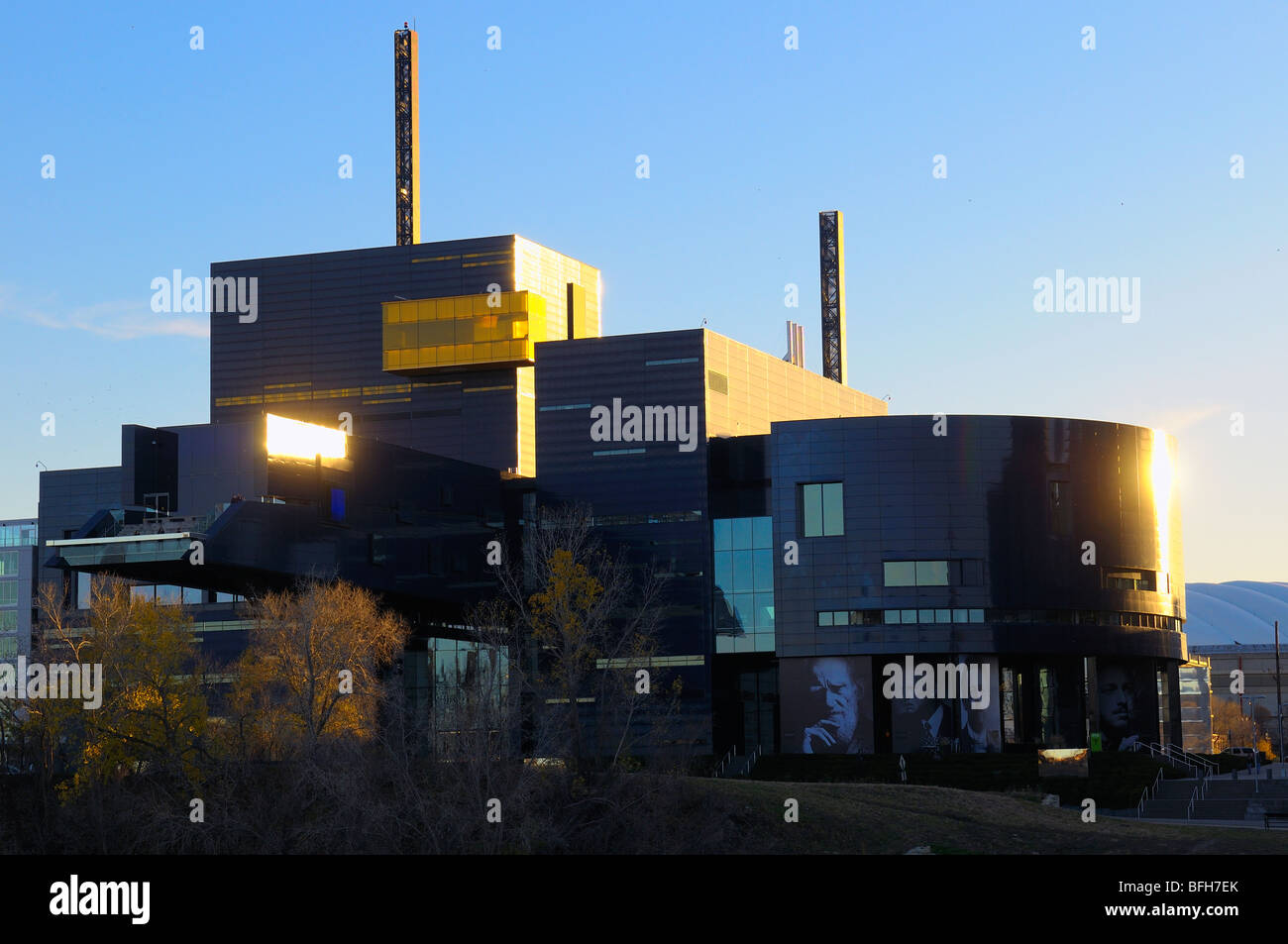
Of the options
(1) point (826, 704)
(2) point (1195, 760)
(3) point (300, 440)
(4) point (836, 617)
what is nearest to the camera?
(3) point (300, 440)

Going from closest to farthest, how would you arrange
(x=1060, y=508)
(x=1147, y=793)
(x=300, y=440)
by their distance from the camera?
(x=1147, y=793)
(x=300, y=440)
(x=1060, y=508)

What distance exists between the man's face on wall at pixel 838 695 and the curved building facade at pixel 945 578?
0.09 metres

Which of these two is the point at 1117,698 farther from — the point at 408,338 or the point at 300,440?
the point at 408,338

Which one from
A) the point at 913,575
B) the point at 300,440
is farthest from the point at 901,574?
the point at 300,440

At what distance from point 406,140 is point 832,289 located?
49.8 metres

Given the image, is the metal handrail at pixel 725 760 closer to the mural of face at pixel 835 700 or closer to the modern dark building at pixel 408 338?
the mural of face at pixel 835 700

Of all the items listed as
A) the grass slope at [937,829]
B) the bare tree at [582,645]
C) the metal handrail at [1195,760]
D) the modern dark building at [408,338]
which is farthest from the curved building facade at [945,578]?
the modern dark building at [408,338]

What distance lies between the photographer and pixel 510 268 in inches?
6619

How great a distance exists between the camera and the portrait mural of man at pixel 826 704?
4090 inches

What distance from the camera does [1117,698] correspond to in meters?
115

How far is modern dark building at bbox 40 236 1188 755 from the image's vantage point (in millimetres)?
94875
